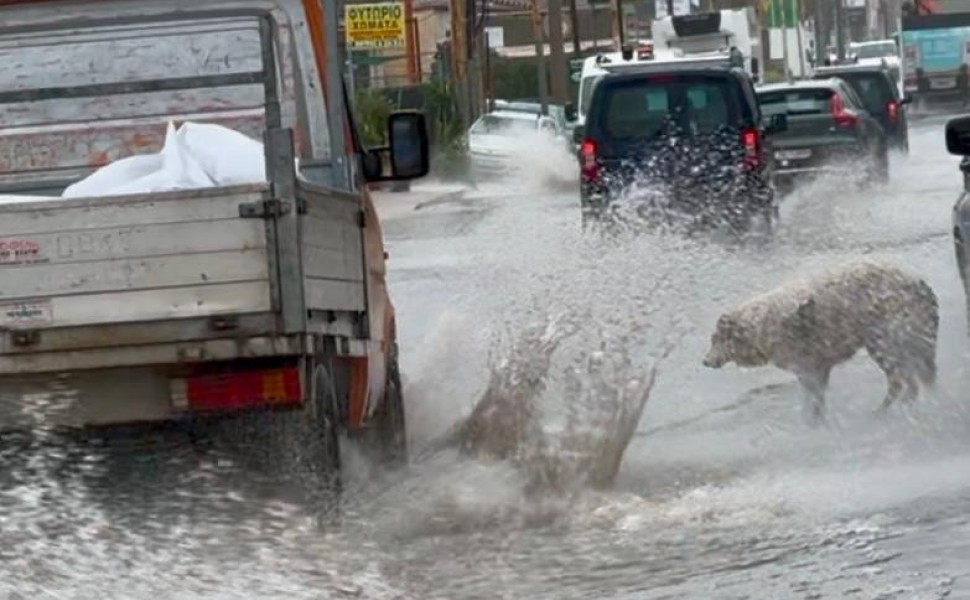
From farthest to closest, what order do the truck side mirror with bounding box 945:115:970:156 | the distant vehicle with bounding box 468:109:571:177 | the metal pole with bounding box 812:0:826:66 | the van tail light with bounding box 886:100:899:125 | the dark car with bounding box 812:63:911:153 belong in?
the metal pole with bounding box 812:0:826:66 < the distant vehicle with bounding box 468:109:571:177 < the van tail light with bounding box 886:100:899:125 < the dark car with bounding box 812:63:911:153 < the truck side mirror with bounding box 945:115:970:156

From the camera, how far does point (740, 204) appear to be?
72.5ft

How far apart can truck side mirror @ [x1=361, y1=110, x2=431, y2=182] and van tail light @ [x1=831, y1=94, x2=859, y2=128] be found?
18.3m

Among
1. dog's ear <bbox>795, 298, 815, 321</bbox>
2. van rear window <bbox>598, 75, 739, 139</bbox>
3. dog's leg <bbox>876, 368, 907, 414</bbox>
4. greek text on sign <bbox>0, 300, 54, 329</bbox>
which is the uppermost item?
greek text on sign <bbox>0, 300, 54, 329</bbox>

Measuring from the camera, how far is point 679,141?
71.7ft

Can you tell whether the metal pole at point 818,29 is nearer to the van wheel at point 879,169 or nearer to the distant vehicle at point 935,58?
the distant vehicle at point 935,58

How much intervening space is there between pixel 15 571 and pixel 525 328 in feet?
→ 13.6

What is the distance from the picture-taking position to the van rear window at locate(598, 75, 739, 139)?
22141 millimetres

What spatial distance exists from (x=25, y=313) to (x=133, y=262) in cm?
40

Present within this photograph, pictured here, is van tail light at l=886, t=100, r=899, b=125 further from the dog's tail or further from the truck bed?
the truck bed

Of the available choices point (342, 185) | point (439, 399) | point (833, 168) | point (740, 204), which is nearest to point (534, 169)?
point (833, 168)

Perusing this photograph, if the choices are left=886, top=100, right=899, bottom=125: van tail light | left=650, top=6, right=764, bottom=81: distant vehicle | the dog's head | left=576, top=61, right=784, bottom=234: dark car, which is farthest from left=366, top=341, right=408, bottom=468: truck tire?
left=650, top=6, right=764, bottom=81: distant vehicle

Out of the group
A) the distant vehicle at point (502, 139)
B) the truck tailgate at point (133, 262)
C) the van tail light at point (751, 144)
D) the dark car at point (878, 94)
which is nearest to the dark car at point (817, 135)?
the van tail light at point (751, 144)

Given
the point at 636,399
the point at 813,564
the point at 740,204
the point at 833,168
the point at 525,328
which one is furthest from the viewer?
the point at 833,168

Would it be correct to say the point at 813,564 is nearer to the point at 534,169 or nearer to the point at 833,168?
the point at 833,168
